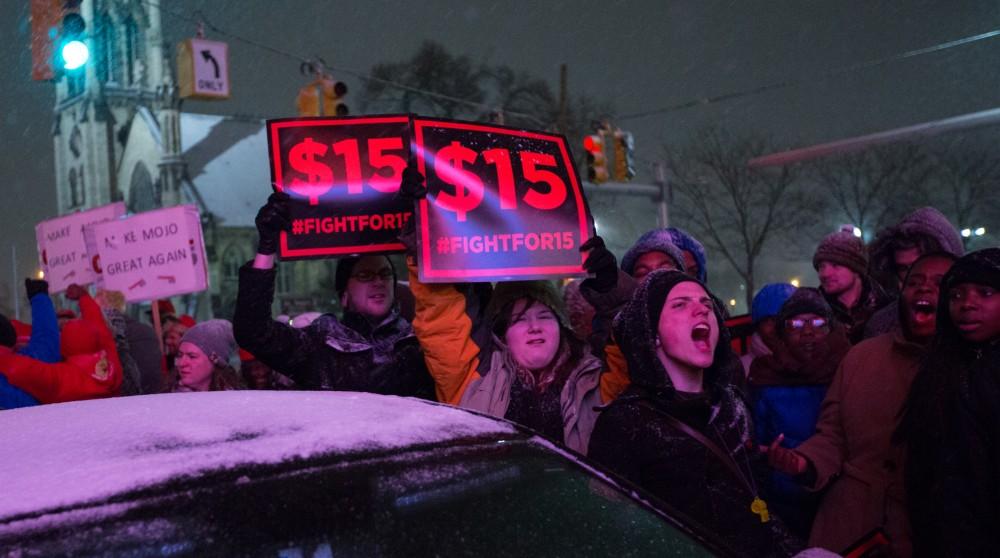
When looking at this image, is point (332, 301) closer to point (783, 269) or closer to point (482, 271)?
point (783, 269)

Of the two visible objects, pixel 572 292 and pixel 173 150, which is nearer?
pixel 572 292

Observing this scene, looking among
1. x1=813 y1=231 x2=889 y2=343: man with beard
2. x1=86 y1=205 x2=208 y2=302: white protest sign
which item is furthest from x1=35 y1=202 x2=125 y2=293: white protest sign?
x1=813 y1=231 x2=889 y2=343: man with beard

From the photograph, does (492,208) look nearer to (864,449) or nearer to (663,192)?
(864,449)

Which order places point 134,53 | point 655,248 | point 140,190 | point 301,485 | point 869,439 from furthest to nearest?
point 134,53
point 140,190
point 655,248
point 869,439
point 301,485

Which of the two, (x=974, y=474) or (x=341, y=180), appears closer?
(x=974, y=474)

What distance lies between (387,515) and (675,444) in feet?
4.54

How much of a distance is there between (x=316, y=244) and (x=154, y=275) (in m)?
4.27

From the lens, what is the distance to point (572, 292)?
6.21 m

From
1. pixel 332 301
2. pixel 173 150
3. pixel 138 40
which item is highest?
pixel 138 40

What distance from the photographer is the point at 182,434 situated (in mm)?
1813

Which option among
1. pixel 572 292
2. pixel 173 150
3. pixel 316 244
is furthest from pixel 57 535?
pixel 173 150

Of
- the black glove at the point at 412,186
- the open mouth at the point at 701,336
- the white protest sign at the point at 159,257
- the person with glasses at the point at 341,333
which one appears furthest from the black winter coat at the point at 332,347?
the white protest sign at the point at 159,257

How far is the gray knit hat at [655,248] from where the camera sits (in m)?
4.50

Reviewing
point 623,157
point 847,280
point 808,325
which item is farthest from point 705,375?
point 623,157
